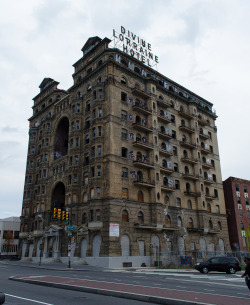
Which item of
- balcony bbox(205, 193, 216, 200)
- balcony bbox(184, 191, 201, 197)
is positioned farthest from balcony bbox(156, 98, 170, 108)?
balcony bbox(205, 193, 216, 200)

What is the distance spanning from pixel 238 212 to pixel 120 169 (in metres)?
36.2

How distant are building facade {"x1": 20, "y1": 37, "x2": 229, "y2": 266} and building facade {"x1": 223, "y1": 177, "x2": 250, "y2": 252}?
282 inches

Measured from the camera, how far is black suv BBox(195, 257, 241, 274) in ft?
89.5

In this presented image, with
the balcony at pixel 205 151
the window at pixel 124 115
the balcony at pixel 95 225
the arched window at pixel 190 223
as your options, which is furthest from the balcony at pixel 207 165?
the balcony at pixel 95 225

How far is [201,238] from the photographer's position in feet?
171

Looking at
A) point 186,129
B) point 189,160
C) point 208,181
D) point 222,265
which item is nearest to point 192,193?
point 189,160

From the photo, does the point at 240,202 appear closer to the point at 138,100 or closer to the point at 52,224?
the point at 138,100

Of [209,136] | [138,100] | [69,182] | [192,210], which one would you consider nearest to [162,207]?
[192,210]

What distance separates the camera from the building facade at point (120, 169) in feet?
135

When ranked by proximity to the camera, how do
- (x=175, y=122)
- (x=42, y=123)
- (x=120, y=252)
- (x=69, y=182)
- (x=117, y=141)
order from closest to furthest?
(x=120, y=252) < (x=117, y=141) < (x=69, y=182) < (x=175, y=122) < (x=42, y=123)

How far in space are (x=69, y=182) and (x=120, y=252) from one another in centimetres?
1510

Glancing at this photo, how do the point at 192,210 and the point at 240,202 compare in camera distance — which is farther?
the point at 240,202

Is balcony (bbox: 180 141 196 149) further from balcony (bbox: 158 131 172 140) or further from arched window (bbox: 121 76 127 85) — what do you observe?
arched window (bbox: 121 76 127 85)

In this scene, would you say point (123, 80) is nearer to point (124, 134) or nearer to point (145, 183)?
point (124, 134)
